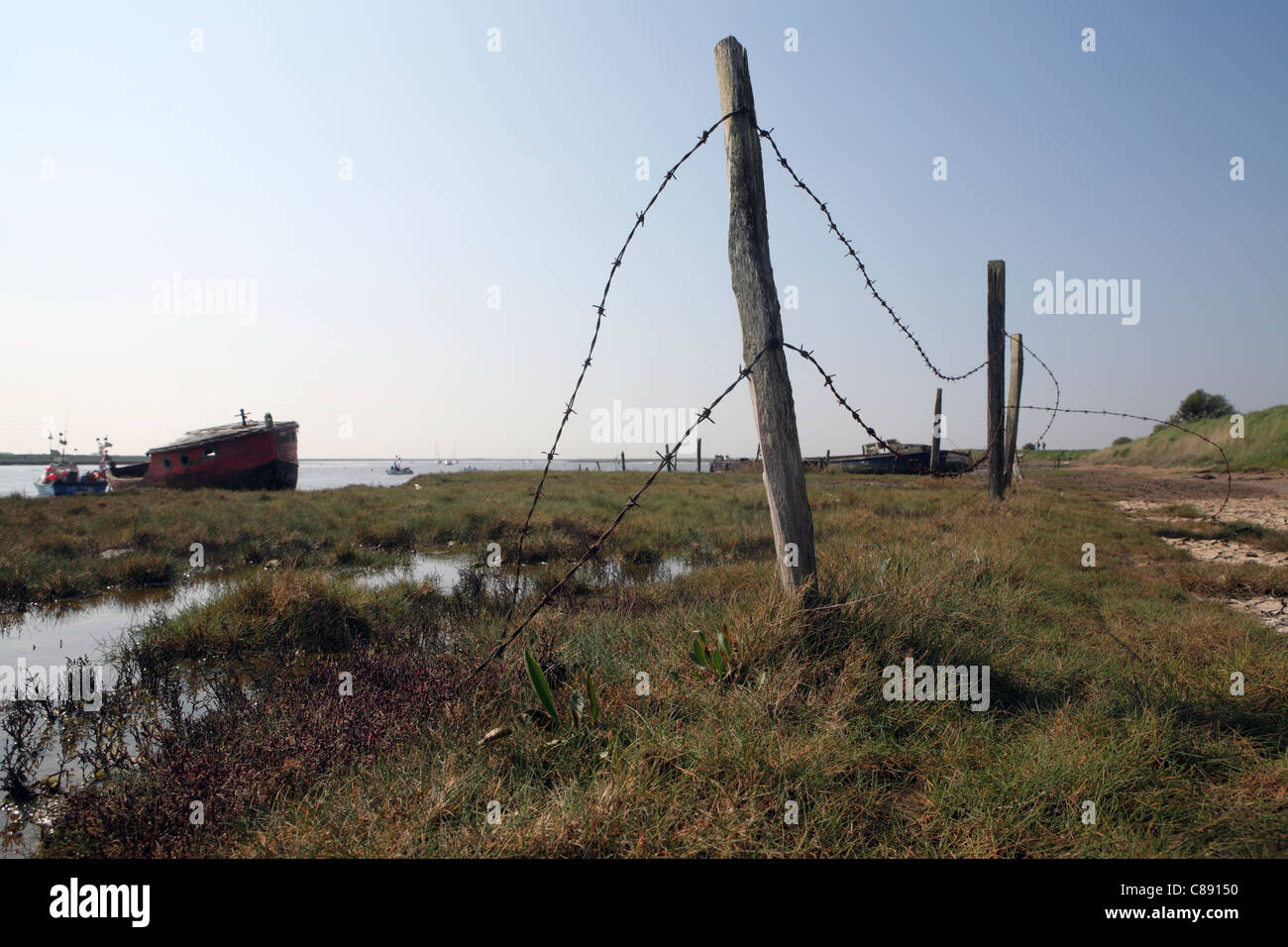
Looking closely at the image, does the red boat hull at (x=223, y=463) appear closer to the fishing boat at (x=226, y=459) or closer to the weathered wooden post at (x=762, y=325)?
the fishing boat at (x=226, y=459)

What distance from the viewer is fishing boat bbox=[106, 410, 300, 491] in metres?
21.7

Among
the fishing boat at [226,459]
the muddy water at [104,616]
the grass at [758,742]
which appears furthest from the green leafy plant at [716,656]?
the fishing boat at [226,459]

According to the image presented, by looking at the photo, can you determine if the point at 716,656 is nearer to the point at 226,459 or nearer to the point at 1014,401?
the point at 1014,401

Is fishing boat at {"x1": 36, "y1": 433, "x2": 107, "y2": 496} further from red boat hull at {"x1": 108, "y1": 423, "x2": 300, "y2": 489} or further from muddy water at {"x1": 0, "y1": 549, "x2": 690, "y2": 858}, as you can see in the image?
muddy water at {"x1": 0, "y1": 549, "x2": 690, "y2": 858}

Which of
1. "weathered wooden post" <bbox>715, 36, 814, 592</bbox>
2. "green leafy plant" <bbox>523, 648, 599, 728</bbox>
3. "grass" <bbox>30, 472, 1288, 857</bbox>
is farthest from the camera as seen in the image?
"weathered wooden post" <bbox>715, 36, 814, 592</bbox>

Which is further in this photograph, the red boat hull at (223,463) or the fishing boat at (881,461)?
the fishing boat at (881,461)

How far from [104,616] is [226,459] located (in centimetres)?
1872

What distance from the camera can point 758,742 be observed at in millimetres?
2457

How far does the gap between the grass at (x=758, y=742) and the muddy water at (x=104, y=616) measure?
329 mm

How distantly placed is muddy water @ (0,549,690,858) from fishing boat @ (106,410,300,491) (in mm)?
17104

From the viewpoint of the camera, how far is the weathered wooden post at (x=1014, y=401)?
38.0 feet

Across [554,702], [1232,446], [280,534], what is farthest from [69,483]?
[1232,446]

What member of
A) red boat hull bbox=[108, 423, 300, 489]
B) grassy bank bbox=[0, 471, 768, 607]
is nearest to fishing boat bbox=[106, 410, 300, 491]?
red boat hull bbox=[108, 423, 300, 489]
